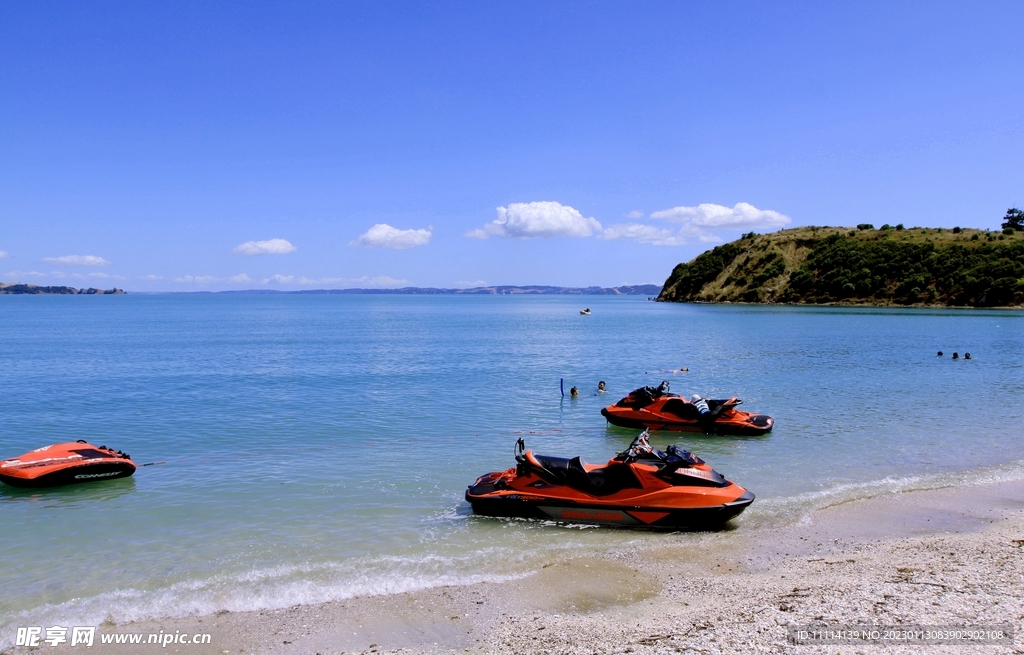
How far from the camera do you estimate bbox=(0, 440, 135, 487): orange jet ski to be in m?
15.0

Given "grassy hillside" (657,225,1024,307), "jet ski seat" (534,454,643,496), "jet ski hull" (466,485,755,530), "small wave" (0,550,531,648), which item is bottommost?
"small wave" (0,550,531,648)

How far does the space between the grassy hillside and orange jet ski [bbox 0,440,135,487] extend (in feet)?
393

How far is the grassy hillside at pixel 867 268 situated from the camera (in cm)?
10644

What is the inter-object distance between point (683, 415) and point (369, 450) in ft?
33.4

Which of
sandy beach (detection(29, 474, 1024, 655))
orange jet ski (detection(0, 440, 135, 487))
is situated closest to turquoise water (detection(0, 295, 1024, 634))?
orange jet ski (detection(0, 440, 135, 487))

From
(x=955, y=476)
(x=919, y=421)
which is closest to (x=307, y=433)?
(x=955, y=476)

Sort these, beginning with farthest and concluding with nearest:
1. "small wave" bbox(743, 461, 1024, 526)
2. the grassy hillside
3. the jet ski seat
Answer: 1. the grassy hillside
2. "small wave" bbox(743, 461, 1024, 526)
3. the jet ski seat

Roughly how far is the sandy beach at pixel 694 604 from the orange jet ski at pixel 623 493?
0.57 m

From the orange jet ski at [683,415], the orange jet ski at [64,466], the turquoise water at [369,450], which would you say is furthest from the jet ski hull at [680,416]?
the orange jet ski at [64,466]

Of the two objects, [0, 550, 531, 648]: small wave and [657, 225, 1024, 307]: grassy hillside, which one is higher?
[657, 225, 1024, 307]: grassy hillside

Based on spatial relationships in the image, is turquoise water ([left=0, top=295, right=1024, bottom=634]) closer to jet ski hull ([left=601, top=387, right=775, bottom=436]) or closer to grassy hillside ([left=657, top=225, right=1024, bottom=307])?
jet ski hull ([left=601, top=387, right=775, bottom=436])

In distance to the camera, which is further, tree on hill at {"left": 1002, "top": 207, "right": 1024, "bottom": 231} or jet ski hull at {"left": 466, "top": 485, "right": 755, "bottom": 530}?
tree on hill at {"left": 1002, "top": 207, "right": 1024, "bottom": 231}

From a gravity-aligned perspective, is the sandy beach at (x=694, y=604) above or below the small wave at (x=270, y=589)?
above

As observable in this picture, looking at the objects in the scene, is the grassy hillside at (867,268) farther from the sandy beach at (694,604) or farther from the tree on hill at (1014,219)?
the sandy beach at (694,604)
